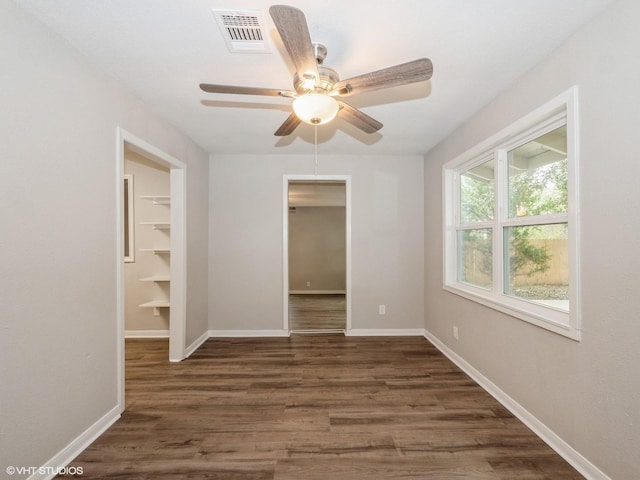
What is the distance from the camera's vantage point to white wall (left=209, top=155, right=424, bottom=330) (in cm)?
383

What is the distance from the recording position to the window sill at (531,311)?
5.51 ft

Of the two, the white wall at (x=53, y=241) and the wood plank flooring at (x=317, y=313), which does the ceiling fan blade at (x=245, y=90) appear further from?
the wood plank flooring at (x=317, y=313)

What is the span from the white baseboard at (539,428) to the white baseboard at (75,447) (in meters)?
2.80

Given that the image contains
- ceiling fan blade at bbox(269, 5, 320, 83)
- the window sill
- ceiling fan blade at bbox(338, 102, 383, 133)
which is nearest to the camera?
ceiling fan blade at bbox(269, 5, 320, 83)

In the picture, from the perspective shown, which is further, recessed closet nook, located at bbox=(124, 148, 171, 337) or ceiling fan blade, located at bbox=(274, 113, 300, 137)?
recessed closet nook, located at bbox=(124, 148, 171, 337)

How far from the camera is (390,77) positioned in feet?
4.75

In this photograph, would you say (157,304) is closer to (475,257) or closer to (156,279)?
(156,279)

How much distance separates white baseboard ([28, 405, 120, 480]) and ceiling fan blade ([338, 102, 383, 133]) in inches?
98.8

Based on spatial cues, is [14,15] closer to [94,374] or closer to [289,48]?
[289,48]

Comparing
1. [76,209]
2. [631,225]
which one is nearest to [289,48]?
[76,209]

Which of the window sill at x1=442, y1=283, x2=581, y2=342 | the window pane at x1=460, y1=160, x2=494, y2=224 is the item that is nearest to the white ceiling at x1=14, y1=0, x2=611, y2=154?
the window pane at x1=460, y1=160, x2=494, y2=224

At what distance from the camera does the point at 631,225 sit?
1.31m

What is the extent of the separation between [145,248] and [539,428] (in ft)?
14.0

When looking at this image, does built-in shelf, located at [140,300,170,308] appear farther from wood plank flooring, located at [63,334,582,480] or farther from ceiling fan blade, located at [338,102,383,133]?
ceiling fan blade, located at [338,102,383,133]
